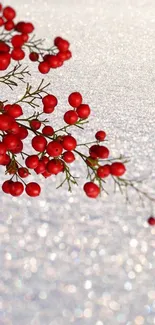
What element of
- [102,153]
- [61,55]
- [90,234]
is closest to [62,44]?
[61,55]

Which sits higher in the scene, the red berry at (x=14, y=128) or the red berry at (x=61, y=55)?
the red berry at (x=61, y=55)

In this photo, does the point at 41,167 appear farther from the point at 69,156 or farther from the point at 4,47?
the point at 4,47

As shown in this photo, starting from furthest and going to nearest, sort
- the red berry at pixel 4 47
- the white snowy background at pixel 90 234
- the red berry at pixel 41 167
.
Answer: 1. the white snowy background at pixel 90 234
2. the red berry at pixel 41 167
3. the red berry at pixel 4 47

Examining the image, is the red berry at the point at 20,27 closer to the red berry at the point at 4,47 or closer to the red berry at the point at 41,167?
the red berry at the point at 4,47

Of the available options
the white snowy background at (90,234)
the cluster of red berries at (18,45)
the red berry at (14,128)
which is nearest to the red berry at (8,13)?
the cluster of red berries at (18,45)

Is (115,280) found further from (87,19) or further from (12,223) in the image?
(87,19)

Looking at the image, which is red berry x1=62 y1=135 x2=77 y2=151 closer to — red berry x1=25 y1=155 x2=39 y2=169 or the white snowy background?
red berry x1=25 y1=155 x2=39 y2=169
